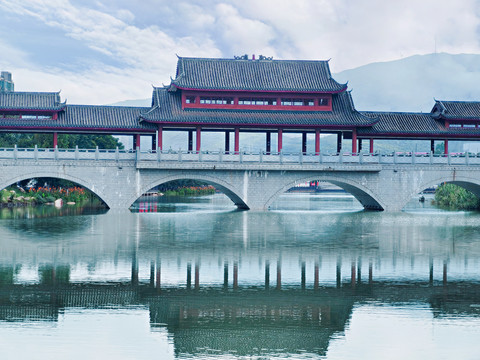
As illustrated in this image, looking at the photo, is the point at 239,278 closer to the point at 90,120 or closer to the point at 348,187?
the point at 90,120

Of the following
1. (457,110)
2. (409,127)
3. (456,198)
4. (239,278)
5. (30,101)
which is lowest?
(239,278)

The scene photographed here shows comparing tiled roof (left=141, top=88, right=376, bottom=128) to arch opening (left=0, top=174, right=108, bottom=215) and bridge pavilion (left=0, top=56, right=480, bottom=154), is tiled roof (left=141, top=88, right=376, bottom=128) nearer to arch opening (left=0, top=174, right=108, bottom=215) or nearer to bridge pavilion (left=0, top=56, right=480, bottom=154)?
bridge pavilion (left=0, top=56, right=480, bottom=154)

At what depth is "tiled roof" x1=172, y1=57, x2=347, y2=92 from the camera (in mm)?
51253

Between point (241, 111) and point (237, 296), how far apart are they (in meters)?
35.6

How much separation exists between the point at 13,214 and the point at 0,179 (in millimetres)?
2803

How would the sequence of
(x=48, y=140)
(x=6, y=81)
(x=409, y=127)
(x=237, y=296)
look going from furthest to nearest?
1. (x=6, y=81)
2. (x=48, y=140)
3. (x=409, y=127)
4. (x=237, y=296)

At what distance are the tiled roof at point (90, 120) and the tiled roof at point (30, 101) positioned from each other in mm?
1041

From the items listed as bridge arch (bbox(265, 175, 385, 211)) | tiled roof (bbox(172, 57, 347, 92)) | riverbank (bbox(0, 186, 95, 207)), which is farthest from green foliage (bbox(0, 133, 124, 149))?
bridge arch (bbox(265, 175, 385, 211))

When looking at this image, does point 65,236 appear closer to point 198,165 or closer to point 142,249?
point 142,249

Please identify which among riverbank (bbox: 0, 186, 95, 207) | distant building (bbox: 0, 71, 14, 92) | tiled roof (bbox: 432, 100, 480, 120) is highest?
distant building (bbox: 0, 71, 14, 92)

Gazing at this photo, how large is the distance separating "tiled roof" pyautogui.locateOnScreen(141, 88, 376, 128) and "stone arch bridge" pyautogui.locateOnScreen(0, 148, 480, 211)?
3073mm

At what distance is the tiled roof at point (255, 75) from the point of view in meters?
51.3

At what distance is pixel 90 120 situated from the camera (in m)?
49.0

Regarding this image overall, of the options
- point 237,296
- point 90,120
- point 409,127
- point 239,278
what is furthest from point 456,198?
point 237,296
